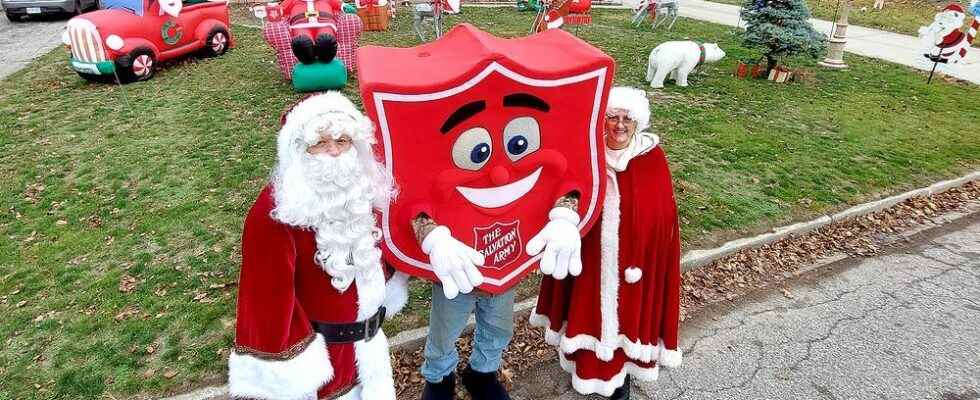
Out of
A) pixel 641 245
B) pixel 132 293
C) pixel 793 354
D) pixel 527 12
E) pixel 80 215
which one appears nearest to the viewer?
pixel 641 245

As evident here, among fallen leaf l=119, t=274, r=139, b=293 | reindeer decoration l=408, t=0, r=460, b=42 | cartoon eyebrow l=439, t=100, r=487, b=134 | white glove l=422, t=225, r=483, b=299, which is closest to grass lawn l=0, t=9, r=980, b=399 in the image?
fallen leaf l=119, t=274, r=139, b=293

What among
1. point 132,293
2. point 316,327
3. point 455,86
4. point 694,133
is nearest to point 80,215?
point 132,293

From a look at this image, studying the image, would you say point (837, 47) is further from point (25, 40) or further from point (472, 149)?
point (25, 40)

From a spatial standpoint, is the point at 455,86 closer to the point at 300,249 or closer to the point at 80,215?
the point at 300,249

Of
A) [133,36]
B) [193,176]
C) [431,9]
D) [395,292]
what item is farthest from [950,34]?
[133,36]

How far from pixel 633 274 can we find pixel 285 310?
1.52 m

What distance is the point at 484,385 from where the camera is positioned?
121 inches

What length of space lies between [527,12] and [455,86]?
1518 cm

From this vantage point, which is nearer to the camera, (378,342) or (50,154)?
(378,342)

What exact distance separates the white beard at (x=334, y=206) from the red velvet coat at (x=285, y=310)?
0.19 ft

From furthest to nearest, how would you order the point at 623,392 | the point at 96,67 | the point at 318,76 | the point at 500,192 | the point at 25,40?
1. the point at 25,40
2. the point at 96,67
3. the point at 318,76
4. the point at 623,392
5. the point at 500,192

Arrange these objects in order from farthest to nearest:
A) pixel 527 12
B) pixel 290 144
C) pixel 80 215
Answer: pixel 527 12 < pixel 80 215 < pixel 290 144

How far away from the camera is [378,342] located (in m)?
2.41

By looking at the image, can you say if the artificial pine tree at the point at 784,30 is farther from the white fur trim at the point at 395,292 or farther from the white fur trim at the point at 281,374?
the white fur trim at the point at 281,374
